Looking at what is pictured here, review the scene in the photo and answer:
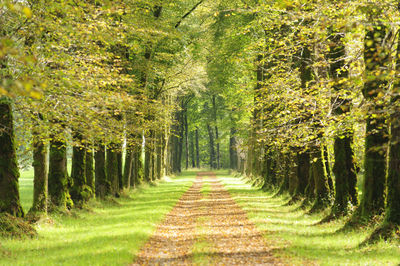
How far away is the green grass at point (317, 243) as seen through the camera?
9002mm

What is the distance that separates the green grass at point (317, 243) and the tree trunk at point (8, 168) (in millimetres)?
7592

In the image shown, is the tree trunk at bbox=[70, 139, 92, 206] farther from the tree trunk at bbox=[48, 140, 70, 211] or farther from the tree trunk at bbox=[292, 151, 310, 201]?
the tree trunk at bbox=[292, 151, 310, 201]

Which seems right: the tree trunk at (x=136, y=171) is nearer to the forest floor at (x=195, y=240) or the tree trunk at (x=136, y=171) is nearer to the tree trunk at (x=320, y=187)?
the forest floor at (x=195, y=240)

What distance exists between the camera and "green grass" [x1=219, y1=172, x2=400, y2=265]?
9.00 meters

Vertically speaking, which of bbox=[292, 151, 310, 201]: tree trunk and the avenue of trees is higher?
the avenue of trees

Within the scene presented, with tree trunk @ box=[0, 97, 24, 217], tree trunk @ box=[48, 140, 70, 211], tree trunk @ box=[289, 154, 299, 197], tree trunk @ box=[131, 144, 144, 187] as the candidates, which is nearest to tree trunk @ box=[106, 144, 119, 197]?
tree trunk @ box=[131, 144, 144, 187]

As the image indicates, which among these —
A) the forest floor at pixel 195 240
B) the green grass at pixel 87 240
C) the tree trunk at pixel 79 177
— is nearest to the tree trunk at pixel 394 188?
the forest floor at pixel 195 240

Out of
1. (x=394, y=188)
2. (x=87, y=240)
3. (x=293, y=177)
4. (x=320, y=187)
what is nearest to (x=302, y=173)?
(x=293, y=177)

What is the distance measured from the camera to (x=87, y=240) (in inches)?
466

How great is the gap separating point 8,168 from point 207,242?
20.5 ft

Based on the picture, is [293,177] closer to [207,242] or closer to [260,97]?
[260,97]

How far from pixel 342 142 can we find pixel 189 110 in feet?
178

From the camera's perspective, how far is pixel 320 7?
31.7ft

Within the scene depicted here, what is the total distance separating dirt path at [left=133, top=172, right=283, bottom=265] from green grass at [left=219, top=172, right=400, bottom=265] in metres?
0.45
